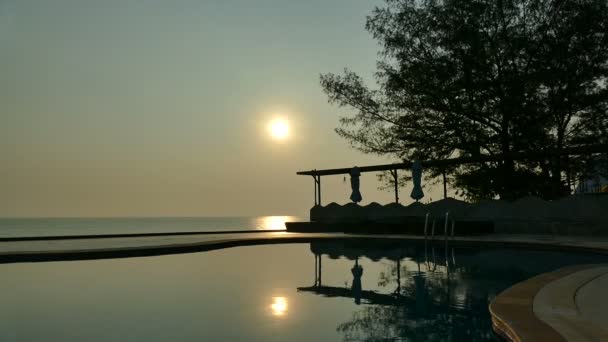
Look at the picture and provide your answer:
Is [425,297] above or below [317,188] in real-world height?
below

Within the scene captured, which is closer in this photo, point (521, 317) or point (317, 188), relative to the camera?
point (521, 317)

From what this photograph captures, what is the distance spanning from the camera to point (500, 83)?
1952 centimetres

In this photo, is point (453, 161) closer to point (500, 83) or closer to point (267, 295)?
point (500, 83)

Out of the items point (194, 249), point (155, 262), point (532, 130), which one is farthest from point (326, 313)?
point (532, 130)

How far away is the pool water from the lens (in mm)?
5742

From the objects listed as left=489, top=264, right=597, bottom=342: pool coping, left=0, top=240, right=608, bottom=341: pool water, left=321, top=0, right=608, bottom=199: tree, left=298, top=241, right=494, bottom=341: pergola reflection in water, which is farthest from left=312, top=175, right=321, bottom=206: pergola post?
left=489, top=264, right=597, bottom=342: pool coping

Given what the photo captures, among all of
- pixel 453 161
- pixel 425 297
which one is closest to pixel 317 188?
pixel 453 161

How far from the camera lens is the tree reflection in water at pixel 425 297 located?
5558mm

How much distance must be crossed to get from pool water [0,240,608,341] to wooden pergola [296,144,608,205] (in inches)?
184

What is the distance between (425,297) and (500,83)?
14300 mm

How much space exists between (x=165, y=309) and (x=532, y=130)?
1673cm

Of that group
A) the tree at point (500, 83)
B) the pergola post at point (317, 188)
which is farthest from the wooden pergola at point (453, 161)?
the tree at point (500, 83)

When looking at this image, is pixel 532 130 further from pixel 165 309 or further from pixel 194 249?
pixel 165 309

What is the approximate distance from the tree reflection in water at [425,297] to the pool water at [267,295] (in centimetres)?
2
